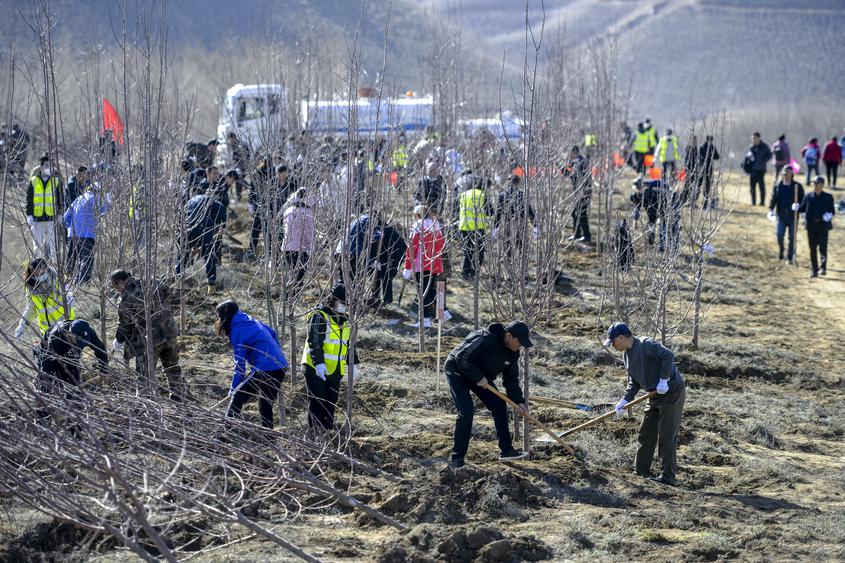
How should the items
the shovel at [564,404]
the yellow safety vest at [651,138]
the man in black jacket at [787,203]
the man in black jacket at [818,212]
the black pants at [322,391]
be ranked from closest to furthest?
the black pants at [322,391], the shovel at [564,404], the man in black jacket at [818,212], the man in black jacket at [787,203], the yellow safety vest at [651,138]

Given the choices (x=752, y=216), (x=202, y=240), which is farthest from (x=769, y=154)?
(x=202, y=240)

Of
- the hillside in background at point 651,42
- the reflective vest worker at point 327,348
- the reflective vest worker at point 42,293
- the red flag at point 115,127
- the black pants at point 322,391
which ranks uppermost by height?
the hillside in background at point 651,42

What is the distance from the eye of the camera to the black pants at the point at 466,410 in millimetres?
8695

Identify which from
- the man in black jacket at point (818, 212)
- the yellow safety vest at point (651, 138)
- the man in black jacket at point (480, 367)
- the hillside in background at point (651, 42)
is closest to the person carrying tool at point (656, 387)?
the man in black jacket at point (480, 367)

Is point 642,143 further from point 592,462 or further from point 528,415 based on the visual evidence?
point 528,415

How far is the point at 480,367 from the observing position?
8.68m

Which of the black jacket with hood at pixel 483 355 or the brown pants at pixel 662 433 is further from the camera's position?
the brown pants at pixel 662 433

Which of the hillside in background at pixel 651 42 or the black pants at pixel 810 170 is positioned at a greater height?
the hillside in background at pixel 651 42

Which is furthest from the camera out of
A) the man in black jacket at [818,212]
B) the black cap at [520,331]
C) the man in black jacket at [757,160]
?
the man in black jacket at [757,160]

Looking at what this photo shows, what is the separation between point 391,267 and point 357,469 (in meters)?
5.59

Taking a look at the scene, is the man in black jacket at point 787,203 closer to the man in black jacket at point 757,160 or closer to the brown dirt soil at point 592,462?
the brown dirt soil at point 592,462

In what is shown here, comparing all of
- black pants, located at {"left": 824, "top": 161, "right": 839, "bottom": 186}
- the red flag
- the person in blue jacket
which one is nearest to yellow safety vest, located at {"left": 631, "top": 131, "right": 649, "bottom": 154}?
black pants, located at {"left": 824, "top": 161, "right": 839, "bottom": 186}

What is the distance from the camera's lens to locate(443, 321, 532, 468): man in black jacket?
858cm

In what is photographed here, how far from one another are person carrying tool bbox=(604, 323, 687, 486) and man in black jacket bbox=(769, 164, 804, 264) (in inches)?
411
